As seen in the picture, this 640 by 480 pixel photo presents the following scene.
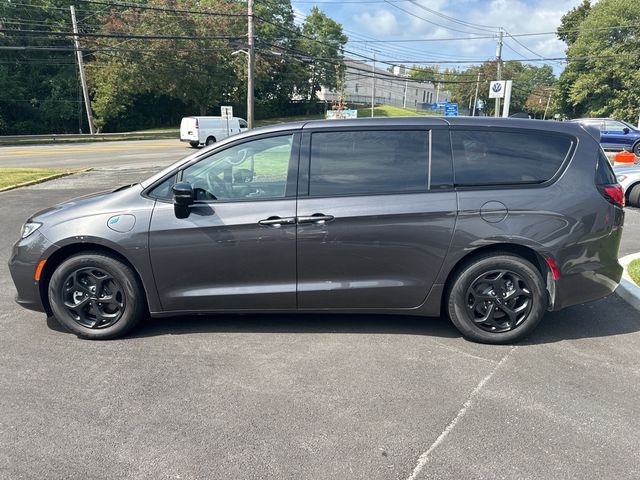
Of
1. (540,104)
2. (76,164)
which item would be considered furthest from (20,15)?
(540,104)

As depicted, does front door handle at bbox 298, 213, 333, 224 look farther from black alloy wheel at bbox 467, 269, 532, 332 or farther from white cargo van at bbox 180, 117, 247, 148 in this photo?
white cargo van at bbox 180, 117, 247, 148

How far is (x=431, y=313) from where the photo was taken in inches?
156

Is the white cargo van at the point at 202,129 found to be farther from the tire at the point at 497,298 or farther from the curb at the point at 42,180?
the tire at the point at 497,298

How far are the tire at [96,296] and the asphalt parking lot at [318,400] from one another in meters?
0.16

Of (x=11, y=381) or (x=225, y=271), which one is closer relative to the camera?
(x=11, y=381)

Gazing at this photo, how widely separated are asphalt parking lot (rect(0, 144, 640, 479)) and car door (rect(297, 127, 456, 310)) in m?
0.46

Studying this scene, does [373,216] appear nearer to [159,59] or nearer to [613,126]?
[613,126]

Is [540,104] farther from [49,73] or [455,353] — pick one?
[455,353]

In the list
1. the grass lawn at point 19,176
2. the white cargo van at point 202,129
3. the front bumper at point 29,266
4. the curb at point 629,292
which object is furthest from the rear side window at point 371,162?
the white cargo van at point 202,129

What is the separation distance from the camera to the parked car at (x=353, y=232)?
12.3ft

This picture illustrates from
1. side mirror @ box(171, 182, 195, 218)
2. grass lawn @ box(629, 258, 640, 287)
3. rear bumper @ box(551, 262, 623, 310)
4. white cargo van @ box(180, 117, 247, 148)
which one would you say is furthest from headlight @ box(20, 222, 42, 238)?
white cargo van @ box(180, 117, 247, 148)

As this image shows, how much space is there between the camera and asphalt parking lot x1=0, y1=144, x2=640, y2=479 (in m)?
2.52

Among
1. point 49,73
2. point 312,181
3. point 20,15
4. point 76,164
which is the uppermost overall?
Result: point 20,15

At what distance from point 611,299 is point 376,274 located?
2780mm
